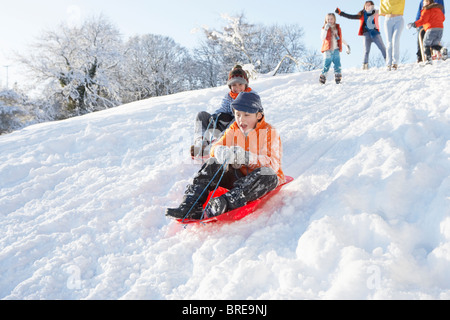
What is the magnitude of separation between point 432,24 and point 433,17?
11 cm

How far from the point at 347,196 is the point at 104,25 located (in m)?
20.9

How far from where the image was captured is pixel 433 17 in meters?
5.45

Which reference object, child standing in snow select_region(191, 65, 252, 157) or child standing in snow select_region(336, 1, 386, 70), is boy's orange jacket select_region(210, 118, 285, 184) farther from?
child standing in snow select_region(336, 1, 386, 70)

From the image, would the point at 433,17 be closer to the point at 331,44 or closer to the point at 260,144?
the point at 331,44

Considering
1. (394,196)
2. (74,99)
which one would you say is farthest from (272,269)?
(74,99)

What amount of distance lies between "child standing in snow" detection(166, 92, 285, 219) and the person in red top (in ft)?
15.9

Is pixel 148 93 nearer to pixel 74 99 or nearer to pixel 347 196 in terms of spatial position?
pixel 74 99

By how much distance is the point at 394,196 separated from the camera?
1.78 m

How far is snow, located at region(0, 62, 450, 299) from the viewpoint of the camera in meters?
1.38

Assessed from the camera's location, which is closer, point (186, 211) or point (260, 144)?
point (186, 211)

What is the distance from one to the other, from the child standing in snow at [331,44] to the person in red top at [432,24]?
152 centimetres

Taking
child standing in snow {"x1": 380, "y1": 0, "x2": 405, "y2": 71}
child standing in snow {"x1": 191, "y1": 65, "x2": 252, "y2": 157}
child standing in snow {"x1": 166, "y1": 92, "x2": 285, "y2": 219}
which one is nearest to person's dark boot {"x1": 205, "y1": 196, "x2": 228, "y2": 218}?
child standing in snow {"x1": 166, "y1": 92, "x2": 285, "y2": 219}

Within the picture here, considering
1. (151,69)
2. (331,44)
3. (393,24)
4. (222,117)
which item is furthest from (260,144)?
(151,69)
